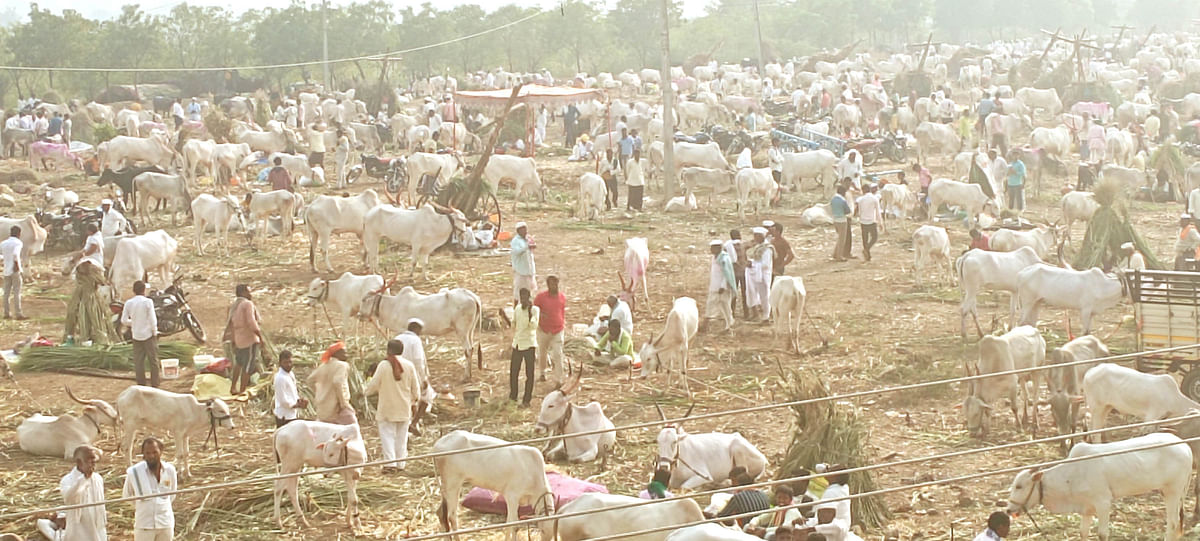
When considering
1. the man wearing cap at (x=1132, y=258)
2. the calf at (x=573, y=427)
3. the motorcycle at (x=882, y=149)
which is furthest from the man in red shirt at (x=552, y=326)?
the motorcycle at (x=882, y=149)

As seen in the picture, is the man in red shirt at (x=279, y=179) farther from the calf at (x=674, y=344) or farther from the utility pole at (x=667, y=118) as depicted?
the calf at (x=674, y=344)

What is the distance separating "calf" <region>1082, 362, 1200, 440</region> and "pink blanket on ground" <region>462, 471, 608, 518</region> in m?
4.03

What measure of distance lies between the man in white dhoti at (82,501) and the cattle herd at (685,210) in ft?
5.11

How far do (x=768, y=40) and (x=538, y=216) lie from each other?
43.8 meters

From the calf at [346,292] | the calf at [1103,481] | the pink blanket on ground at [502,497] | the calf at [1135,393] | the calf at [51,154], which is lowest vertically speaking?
the pink blanket on ground at [502,497]

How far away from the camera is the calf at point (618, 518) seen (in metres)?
8.95

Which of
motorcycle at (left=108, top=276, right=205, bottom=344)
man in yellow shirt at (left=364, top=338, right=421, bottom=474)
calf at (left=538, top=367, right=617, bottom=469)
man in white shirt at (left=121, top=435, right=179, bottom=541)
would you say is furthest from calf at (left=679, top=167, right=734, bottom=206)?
man in white shirt at (left=121, top=435, right=179, bottom=541)

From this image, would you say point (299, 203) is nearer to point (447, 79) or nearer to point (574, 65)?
point (447, 79)

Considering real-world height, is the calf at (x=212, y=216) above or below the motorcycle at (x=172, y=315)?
above

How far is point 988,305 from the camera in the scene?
1794 centimetres

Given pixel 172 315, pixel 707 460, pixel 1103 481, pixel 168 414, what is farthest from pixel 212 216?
pixel 1103 481

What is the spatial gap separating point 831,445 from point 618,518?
7.93 feet

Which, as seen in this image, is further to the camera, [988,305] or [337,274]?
[337,274]

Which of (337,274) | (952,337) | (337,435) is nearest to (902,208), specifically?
(952,337)
